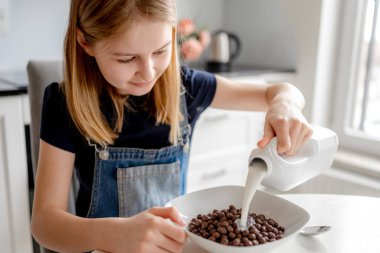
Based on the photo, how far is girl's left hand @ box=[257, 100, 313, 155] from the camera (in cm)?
73

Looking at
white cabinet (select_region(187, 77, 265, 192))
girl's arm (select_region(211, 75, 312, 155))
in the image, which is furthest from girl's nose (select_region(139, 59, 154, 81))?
white cabinet (select_region(187, 77, 265, 192))

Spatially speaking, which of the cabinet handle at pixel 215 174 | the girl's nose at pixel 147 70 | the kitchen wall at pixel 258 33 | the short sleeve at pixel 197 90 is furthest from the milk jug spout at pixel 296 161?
the kitchen wall at pixel 258 33

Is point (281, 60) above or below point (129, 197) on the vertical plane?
above

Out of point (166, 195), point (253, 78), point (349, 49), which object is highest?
point (349, 49)

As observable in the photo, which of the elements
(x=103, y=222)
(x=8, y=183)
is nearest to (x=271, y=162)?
(x=103, y=222)

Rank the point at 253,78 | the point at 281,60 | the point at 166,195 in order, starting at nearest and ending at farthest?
the point at 166,195 < the point at 253,78 < the point at 281,60

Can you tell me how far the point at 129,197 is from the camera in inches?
38.5

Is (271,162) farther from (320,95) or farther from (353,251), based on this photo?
(320,95)

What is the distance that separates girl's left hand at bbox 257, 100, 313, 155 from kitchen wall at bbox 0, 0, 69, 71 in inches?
54.6

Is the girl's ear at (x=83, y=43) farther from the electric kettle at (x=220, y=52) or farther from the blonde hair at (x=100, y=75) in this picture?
the electric kettle at (x=220, y=52)

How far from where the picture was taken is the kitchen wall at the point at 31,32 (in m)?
1.81

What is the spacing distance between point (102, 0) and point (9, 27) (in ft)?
3.85

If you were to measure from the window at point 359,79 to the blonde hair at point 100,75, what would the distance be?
123 centimetres

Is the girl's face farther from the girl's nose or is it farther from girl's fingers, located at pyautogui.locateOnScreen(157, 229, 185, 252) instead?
girl's fingers, located at pyautogui.locateOnScreen(157, 229, 185, 252)
